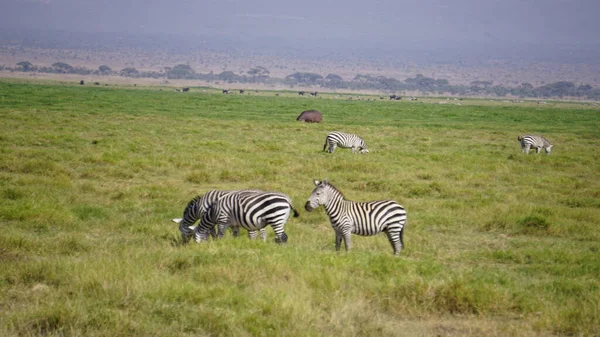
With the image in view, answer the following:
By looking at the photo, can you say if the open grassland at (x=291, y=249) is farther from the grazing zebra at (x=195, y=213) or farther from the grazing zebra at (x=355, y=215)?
the grazing zebra at (x=355, y=215)

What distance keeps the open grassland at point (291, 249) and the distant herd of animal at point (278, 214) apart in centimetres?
38

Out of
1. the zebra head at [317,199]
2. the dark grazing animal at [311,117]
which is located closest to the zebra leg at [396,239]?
the zebra head at [317,199]

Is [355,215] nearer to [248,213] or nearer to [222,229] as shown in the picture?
[248,213]

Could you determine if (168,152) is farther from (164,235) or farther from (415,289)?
(415,289)

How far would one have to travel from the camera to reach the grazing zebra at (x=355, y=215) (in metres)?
9.87

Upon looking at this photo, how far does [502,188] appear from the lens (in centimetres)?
1762

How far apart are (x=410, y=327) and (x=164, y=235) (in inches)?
209

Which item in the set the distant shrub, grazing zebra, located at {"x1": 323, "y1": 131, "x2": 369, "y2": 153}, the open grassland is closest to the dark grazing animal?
the open grassland

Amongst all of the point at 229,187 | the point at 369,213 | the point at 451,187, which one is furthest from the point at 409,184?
the point at 369,213

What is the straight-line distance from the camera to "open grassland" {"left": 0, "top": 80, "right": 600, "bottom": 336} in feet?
21.9

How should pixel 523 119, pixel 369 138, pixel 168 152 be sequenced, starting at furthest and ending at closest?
pixel 523 119 → pixel 369 138 → pixel 168 152

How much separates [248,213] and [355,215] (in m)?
1.67

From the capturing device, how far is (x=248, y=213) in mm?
9781

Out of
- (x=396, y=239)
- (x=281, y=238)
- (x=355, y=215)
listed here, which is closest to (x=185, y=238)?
(x=281, y=238)
